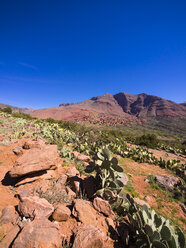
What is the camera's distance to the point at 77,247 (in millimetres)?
1449

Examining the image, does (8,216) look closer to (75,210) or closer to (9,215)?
(9,215)

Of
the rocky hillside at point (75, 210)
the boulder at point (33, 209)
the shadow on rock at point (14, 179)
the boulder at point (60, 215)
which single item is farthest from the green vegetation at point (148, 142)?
the boulder at point (33, 209)

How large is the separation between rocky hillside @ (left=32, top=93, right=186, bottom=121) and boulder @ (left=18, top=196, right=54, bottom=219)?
219 ft

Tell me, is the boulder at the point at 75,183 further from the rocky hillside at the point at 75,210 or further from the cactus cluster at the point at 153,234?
the cactus cluster at the point at 153,234

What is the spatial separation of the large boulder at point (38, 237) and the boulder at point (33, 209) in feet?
0.69

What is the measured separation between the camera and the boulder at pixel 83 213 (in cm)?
191

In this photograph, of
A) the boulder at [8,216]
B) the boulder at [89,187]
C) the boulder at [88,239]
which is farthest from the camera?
the boulder at [89,187]

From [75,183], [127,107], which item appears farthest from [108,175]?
[127,107]

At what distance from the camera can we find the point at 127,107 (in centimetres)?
11881

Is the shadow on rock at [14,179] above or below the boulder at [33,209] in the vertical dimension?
below

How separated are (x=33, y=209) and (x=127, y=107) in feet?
409

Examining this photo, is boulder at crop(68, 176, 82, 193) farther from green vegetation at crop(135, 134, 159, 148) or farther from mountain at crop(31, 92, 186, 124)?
mountain at crop(31, 92, 186, 124)

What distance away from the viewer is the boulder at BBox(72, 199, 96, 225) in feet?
6.26

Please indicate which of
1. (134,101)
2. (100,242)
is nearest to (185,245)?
(100,242)
